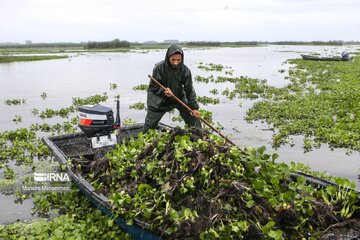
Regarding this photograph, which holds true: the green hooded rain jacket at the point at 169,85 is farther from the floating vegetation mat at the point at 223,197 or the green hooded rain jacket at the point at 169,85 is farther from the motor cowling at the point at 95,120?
the floating vegetation mat at the point at 223,197

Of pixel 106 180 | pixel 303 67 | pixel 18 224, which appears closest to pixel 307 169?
pixel 106 180

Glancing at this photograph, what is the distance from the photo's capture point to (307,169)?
7.70 meters

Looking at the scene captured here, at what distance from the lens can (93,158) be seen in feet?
24.4

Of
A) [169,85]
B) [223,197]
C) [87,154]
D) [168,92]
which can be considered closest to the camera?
[223,197]

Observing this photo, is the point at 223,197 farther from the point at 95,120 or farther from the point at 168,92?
the point at 95,120

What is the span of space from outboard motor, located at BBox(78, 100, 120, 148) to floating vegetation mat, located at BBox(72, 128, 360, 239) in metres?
2.27

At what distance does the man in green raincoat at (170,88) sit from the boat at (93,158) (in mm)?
758

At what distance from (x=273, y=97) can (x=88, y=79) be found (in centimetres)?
1615

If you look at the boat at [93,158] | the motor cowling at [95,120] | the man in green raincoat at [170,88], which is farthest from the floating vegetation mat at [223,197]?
the motor cowling at [95,120]

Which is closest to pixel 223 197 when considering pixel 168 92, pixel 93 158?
pixel 168 92

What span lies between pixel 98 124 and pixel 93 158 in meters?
0.69

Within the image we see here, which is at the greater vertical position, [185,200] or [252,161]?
[252,161]

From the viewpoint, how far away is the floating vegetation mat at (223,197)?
4.14m

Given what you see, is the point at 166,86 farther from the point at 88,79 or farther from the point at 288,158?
the point at 88,79
